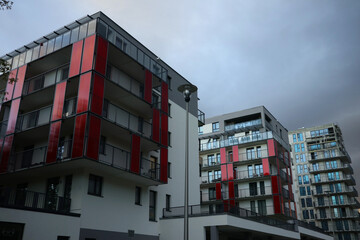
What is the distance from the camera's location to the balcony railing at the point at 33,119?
24.0m

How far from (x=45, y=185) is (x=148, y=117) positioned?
355 inches

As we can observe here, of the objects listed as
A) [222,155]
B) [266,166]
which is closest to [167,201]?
[266,166]

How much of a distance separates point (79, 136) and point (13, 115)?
25.3ft

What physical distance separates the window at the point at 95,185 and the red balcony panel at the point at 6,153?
6266mm

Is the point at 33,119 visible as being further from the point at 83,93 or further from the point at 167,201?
the point at 167,201

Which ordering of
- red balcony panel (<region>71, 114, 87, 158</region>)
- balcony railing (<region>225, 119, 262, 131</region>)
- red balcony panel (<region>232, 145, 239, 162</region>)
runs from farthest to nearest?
balcony railing (<region>225, 119, 262, 131</region>)
red balcony panel (<region>232, 145, 239, 162</region>)
red balcony panel (<region>71, 114, 87, 158</region>)

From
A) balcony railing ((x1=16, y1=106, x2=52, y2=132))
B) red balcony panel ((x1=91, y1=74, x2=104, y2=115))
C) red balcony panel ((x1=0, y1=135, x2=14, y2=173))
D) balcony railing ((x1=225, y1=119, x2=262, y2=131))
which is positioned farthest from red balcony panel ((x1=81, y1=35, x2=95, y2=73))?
balcony railing ((x1=225, y1=119, x2=262, y2=131))

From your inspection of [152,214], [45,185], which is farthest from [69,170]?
[152,214]

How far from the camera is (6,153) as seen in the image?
23.5 meters

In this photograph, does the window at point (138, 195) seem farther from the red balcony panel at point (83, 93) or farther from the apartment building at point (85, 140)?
the red balcony panel at point (83, 93)

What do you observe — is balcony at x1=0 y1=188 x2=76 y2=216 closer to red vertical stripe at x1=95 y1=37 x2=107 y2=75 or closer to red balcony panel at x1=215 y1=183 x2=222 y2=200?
red vertical stripe at x1=95 y1=37 x2=107 y2=75

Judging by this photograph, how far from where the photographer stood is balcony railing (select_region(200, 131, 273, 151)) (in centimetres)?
4728

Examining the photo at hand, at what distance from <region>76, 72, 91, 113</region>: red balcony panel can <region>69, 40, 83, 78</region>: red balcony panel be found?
3.44ft

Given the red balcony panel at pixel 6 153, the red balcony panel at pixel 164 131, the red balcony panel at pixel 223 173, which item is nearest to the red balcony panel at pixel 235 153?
the red balcony panel at pixel 223 173
